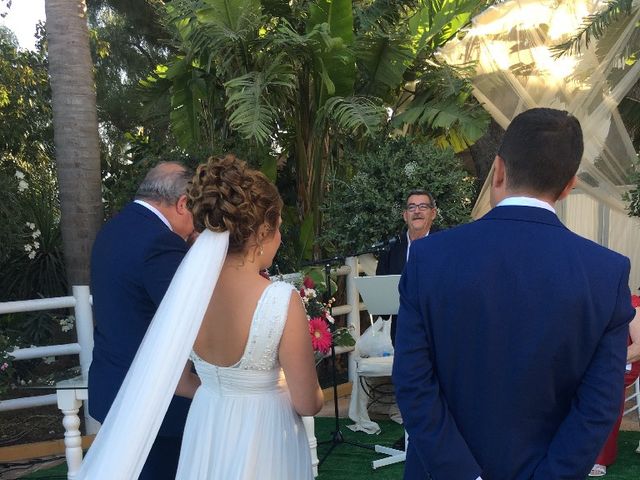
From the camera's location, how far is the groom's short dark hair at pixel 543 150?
77.2 inches

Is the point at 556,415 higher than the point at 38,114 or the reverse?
the reverse

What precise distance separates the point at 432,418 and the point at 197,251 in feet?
3.01

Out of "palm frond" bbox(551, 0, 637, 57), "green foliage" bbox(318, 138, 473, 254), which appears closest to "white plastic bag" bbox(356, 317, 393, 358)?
"green foliage" bbox(318, 138, 473, 254)

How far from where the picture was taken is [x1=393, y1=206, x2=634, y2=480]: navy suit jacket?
1957 mm

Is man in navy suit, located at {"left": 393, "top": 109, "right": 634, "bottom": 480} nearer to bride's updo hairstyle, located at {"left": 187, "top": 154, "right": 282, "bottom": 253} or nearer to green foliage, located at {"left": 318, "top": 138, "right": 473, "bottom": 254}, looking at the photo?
bride's updo hairstyle, located at {"left": 187, "top": 154, "right": 282, "bottom": 253}

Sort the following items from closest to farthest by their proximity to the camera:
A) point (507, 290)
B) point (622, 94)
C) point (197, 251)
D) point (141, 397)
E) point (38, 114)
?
point (507, 290)
point (141, 397)
point (197, 251)
point (622, 94)
point (38, 114)

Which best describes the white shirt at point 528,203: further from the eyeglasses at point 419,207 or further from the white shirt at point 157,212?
the eyeglasses at point 419,207

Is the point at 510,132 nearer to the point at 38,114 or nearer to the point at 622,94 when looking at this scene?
the point at 622,94

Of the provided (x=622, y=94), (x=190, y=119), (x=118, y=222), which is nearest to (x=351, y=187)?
(x=190, y=119)

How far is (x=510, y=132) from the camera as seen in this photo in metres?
2.02

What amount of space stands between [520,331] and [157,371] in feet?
3.59

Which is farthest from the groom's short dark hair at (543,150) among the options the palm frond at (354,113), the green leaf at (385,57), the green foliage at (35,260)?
the green foliage at (35,260)

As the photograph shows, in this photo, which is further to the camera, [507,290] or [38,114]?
[38,114]

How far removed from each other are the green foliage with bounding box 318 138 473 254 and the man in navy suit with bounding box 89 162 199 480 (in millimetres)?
4737
